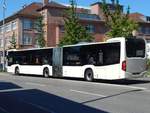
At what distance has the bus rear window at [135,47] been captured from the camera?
25891 millimetres

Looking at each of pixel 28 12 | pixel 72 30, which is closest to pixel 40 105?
pixel 72 30

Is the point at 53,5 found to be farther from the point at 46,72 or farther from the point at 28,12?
the point at 46,72

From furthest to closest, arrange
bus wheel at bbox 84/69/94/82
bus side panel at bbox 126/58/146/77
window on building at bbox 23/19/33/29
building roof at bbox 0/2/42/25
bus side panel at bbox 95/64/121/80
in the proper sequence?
building roof at bbox 0/2/42/25
window on building at bbox 23/19/33/29
bus wheel at bbox 84/69/94/82
bus side panel at bbox 95/64/121/80
bus side panel at bbox 126/58/146/77

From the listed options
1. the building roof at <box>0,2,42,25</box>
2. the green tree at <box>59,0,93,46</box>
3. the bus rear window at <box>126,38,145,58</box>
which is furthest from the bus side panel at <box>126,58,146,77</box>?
the building roof at <box>0,2,42,25</box>

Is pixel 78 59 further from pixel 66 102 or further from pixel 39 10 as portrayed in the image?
pixel 39 10

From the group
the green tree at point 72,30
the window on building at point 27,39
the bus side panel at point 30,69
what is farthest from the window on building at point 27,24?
the bus side panel at point 30,69

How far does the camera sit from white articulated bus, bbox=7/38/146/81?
25859mm

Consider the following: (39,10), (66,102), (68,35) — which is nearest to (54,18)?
(39,10)

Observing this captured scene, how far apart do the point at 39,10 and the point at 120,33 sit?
47.4 m

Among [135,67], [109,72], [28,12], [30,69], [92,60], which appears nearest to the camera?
[135,67]

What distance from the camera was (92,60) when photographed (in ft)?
94.7

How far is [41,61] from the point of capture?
35969 mm

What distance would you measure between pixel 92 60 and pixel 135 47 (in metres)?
3.67

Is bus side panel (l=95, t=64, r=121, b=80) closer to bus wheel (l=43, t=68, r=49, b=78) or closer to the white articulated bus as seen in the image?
the white articulated bus
